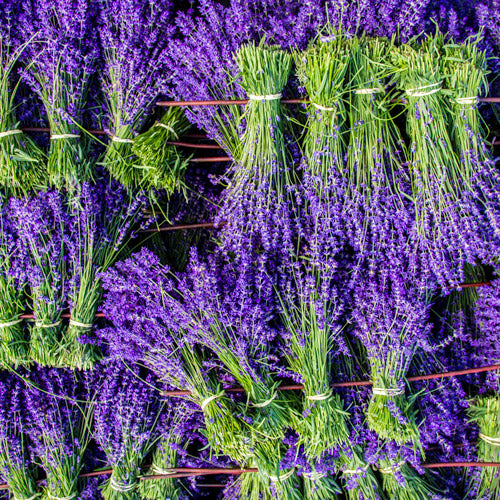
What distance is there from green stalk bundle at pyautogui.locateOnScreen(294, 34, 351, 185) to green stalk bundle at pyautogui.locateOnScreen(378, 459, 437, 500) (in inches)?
46.4

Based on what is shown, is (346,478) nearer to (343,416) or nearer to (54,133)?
(343,416)

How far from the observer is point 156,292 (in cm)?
169

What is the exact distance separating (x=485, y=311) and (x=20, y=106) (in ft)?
6.74

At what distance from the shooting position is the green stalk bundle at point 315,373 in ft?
5.45

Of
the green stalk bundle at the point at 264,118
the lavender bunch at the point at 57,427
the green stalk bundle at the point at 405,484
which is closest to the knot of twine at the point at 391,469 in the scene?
the green stalk bundle at the point at 405,484

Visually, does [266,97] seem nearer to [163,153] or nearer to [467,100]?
[163,153]

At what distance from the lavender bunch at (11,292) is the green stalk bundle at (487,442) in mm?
1871

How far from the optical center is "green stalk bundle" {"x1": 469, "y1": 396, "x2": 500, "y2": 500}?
1.79 meters

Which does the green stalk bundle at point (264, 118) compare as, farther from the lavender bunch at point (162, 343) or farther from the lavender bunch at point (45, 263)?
the lavender bunch at point (45, 263)

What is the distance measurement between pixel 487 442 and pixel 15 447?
6.40 ft

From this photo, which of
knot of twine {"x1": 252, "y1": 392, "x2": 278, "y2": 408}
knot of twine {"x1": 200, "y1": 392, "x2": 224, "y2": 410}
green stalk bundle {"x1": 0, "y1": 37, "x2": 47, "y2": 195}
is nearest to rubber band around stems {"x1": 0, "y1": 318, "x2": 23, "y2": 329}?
green stalk bundle {"x1": 0, "y1": 37, "x2": 47, "y2": 195}

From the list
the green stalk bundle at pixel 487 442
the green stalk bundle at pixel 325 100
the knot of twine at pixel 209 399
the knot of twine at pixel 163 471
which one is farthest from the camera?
the knot of twine at pixel 163 471

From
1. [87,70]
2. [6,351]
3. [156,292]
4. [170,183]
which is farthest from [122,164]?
[6,351]

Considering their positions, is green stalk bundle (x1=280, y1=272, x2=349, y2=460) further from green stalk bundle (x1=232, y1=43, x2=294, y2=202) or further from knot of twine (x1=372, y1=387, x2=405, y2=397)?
green stalk bundle (x1=232, y1=43, x2=294, y2=202)
